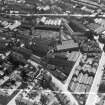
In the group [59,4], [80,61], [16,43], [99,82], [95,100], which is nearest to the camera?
[95,100]

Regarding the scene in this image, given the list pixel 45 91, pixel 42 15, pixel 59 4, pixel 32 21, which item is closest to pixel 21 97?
pixel 45 91

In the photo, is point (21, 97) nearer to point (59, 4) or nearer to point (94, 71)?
point (94, 71)

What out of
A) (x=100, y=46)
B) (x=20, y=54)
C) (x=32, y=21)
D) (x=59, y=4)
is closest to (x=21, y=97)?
(x=20, y=54)

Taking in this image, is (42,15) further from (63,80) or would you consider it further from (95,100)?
(95,100)

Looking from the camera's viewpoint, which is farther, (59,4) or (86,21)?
(59,4)

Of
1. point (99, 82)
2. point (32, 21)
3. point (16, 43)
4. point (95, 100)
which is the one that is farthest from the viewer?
point (32, 21)

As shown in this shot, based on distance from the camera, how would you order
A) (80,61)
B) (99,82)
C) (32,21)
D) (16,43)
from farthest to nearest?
(32,21)
(16,43)
(80,61)
(99,82)
